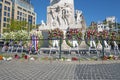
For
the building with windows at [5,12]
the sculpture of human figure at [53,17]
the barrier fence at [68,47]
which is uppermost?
the building with windows at [5,12]

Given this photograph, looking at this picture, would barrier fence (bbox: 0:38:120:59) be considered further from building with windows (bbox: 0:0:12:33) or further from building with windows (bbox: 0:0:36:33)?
building with windows (bbox: 0:0:12:33)

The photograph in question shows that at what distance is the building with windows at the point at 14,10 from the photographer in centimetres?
8844

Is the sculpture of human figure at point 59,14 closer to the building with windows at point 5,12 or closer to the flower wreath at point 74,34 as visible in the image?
the flower wreath at point 74,34

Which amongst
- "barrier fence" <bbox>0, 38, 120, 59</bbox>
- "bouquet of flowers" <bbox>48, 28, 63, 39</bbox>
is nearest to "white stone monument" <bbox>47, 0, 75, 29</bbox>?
"bouquet of flowers" <bbox>48, 28, 63, 39</bbox>

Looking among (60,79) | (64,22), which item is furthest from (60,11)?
(60,79)

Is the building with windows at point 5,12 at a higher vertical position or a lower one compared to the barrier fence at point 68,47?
higher

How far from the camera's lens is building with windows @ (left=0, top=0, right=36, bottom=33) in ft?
290

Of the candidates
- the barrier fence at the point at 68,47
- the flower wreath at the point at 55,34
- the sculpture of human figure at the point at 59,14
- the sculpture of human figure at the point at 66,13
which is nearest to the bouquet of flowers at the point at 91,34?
the barrier fence at the point at 68,47

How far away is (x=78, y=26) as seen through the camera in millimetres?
26266

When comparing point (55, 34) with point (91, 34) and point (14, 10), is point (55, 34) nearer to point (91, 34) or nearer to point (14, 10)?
point (91, 34)

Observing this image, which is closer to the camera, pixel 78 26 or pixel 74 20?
pixel 78 26

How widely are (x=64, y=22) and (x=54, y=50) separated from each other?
24.2ft

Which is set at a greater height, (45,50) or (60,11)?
(60,11)

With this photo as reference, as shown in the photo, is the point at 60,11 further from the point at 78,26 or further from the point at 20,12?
the point at 20,12
